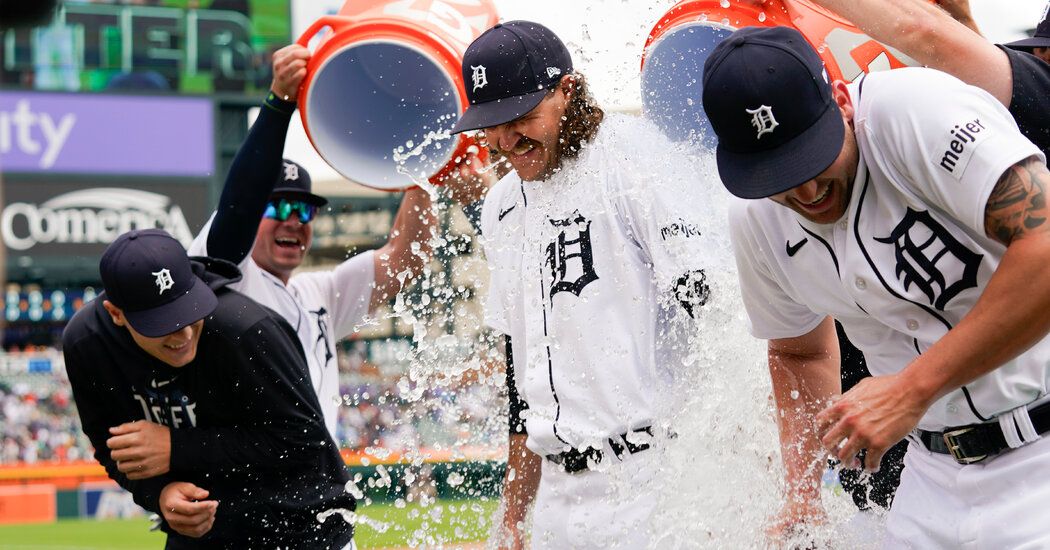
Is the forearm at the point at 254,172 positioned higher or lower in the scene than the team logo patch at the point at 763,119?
lower

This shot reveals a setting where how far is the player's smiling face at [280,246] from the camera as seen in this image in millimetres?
5293

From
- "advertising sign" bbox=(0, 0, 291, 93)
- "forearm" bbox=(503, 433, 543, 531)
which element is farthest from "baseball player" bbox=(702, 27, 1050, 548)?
"advertising sign" bbox=(0, 0, 291, 93)

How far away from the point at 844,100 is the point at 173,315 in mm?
2240

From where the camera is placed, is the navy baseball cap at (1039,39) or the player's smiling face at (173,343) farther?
the player's smiling face at (173,343)

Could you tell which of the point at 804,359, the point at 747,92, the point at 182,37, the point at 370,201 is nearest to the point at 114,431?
the point at 804,359

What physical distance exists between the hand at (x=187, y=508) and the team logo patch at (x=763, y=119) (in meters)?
2.31

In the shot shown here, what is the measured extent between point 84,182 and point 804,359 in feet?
75.3

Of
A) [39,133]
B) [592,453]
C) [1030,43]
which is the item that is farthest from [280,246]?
[39,133]

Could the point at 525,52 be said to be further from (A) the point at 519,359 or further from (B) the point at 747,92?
(B) the point at 747,92

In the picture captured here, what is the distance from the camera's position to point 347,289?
5.57 m

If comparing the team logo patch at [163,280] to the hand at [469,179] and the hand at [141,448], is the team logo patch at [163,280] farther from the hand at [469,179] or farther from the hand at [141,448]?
the hand at [469,179]

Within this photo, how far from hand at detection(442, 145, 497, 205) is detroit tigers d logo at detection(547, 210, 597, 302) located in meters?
0.61

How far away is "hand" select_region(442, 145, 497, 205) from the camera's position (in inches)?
Answer: 160

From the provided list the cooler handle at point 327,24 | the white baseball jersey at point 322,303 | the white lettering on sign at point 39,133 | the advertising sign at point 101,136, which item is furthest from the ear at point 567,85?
the white lettering on sign at point 39,133
